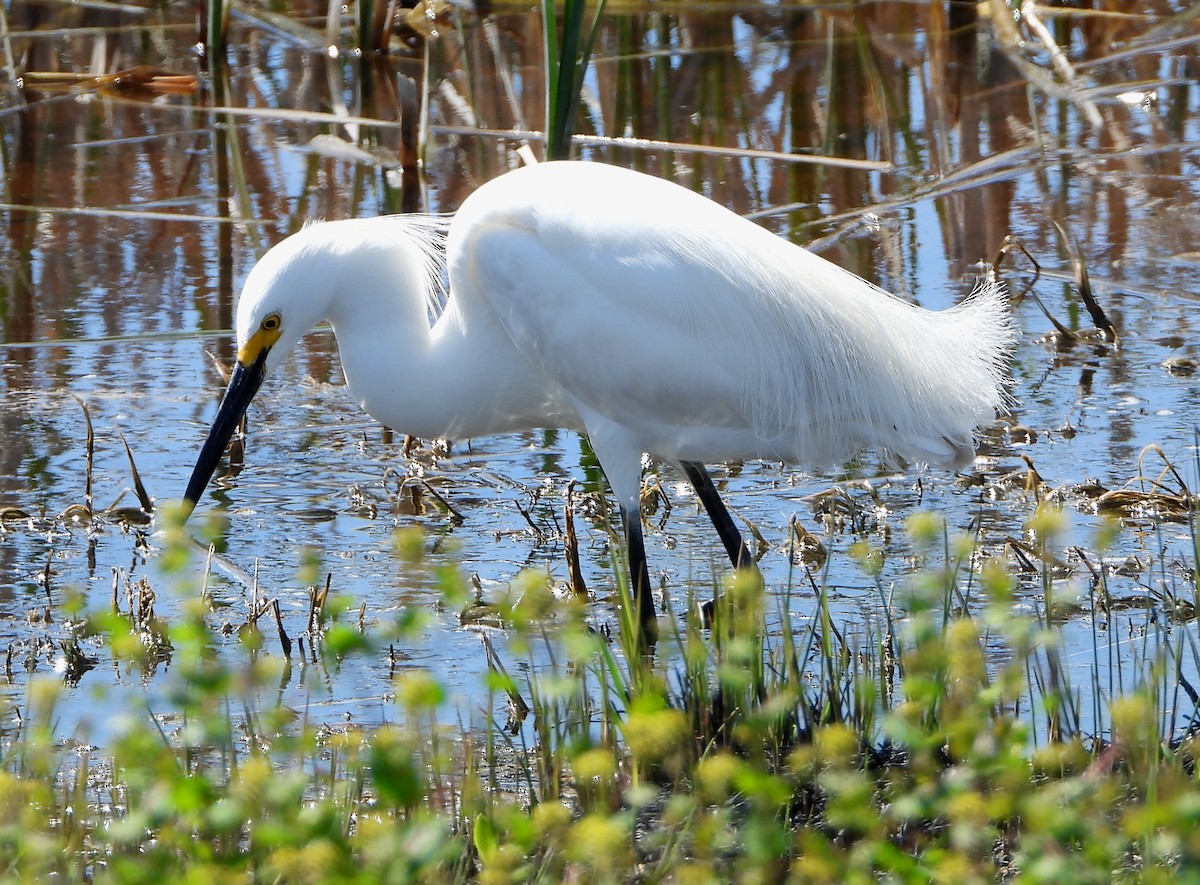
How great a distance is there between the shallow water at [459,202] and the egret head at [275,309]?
1.11 ft

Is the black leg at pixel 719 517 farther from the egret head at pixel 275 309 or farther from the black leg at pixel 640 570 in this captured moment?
the egret head at pixel 275 309

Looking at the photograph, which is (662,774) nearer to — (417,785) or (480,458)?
(417,785)

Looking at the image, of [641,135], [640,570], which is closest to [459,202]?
[641,135]

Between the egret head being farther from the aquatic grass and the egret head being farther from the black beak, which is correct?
the aquatic grass

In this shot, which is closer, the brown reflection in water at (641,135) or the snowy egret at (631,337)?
the snowy egret at (631,337)

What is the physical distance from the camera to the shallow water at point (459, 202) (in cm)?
430

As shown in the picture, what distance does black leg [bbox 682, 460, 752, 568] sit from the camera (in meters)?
3.92

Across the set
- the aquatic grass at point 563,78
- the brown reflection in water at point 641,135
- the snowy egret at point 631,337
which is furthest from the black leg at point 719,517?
the brown reflection in water at point 641,135

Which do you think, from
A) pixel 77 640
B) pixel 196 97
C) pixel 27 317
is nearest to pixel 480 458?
pixel 77 640

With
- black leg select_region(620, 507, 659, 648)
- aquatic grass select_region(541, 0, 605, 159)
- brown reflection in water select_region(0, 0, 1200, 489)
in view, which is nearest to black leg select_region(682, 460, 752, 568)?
black leg select_region(620, 507, 659, 648)

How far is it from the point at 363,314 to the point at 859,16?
637cm

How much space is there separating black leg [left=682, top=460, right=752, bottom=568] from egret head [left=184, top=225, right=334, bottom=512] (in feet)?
3.02

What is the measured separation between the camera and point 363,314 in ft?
13.2

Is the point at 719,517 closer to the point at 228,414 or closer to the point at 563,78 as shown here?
the point at 228,414
